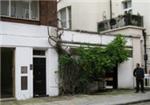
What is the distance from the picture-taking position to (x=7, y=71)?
21.0 m

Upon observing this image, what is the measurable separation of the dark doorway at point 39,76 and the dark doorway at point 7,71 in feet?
4.35

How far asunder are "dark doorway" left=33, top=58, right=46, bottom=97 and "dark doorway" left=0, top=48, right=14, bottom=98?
1327mm

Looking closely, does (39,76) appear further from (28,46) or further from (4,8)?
(4,8)

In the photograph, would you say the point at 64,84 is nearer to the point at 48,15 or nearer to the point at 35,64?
the point at 35,64

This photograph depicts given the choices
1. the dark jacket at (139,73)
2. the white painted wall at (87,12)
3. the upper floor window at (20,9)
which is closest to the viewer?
the upper floor window at (20,9)

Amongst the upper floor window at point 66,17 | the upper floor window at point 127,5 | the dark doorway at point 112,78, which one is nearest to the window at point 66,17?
the upper floor window at point 66,17

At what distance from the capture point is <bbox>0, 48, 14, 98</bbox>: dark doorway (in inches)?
805

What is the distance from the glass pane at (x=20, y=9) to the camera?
20697 mm

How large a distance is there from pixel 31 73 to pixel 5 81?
5.64ft

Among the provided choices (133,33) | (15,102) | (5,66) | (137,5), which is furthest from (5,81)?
(137,5)

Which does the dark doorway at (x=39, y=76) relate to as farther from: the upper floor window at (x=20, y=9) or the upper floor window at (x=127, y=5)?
the upper floor window at (x=127, y=5)

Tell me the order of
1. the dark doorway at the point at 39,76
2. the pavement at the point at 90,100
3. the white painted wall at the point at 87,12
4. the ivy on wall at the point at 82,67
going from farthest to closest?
the white painted wall at the point at 87,12, the ivy on wall at the point at 82,67, the dark doorway at the point at 39,76, the pavement at the point at 90,100

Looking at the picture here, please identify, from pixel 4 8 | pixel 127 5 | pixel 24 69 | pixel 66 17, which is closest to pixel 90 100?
pixel 24 69

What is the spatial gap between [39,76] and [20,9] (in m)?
4.01
